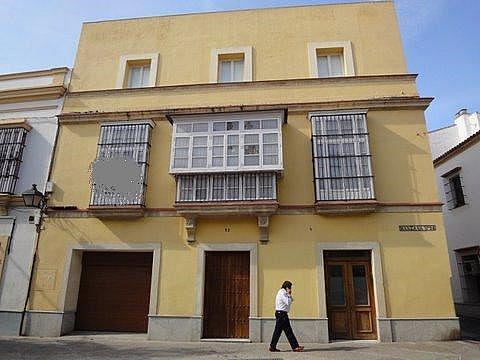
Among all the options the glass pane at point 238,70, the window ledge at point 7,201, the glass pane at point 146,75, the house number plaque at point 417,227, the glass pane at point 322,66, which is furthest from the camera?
the glass pane at point 146,75

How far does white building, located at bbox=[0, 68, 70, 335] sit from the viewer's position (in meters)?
11.3

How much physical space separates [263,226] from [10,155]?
8.68 meters

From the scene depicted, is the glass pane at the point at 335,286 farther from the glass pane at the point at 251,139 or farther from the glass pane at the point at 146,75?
the glass pane at the point at 146,75

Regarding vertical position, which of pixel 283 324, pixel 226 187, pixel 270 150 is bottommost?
pixel 283 324

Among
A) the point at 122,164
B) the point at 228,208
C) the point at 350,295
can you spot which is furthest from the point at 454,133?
the point at 122,164

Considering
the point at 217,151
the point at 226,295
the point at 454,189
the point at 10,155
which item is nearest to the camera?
the point at 226,295

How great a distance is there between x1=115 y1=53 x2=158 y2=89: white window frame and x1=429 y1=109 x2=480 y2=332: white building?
1269 centimetres

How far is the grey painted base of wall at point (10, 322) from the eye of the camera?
10916 millimetres

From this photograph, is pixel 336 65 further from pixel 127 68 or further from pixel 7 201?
pixel 7 201

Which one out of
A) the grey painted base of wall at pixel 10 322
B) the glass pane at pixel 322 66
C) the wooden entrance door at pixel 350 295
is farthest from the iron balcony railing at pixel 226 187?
the grey painted base of wall at pixel 10 322

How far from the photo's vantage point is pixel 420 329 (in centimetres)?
973

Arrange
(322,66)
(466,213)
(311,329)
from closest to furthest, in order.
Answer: (311,329) < (322,66) < (466,213)

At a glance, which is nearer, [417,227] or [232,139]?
[417,227]

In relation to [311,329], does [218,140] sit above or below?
above
